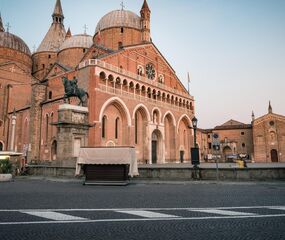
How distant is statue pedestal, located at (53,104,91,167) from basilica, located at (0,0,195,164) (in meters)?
0.58

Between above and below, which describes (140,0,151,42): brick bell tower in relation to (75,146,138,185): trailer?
above

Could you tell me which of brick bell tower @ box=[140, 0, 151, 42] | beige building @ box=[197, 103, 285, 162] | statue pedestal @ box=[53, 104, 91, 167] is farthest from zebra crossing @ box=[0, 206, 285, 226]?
beige building @ box=[197, 103, 285, 162]

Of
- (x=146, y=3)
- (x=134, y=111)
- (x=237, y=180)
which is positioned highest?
(x=146, y=3)

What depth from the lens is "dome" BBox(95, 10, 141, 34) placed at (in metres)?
43.0

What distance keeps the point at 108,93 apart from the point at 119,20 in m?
18.4

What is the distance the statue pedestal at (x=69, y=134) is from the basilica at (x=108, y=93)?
0.58 meters

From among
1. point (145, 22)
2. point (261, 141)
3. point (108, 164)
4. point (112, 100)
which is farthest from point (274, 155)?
point (108, 164)

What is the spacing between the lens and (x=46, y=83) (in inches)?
1414

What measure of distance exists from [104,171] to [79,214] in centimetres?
829

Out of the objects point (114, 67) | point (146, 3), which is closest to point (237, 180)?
point (114, 67)

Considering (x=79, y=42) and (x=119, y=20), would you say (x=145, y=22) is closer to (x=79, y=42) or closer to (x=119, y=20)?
(x=119, y=20)

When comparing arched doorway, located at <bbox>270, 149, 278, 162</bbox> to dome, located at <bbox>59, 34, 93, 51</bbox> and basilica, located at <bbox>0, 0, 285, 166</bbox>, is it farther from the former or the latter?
dome, located at <bbox>59, 34, 93, 51</bbox>

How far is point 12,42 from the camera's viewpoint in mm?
50531

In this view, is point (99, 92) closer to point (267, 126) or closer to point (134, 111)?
point (134, 111)
